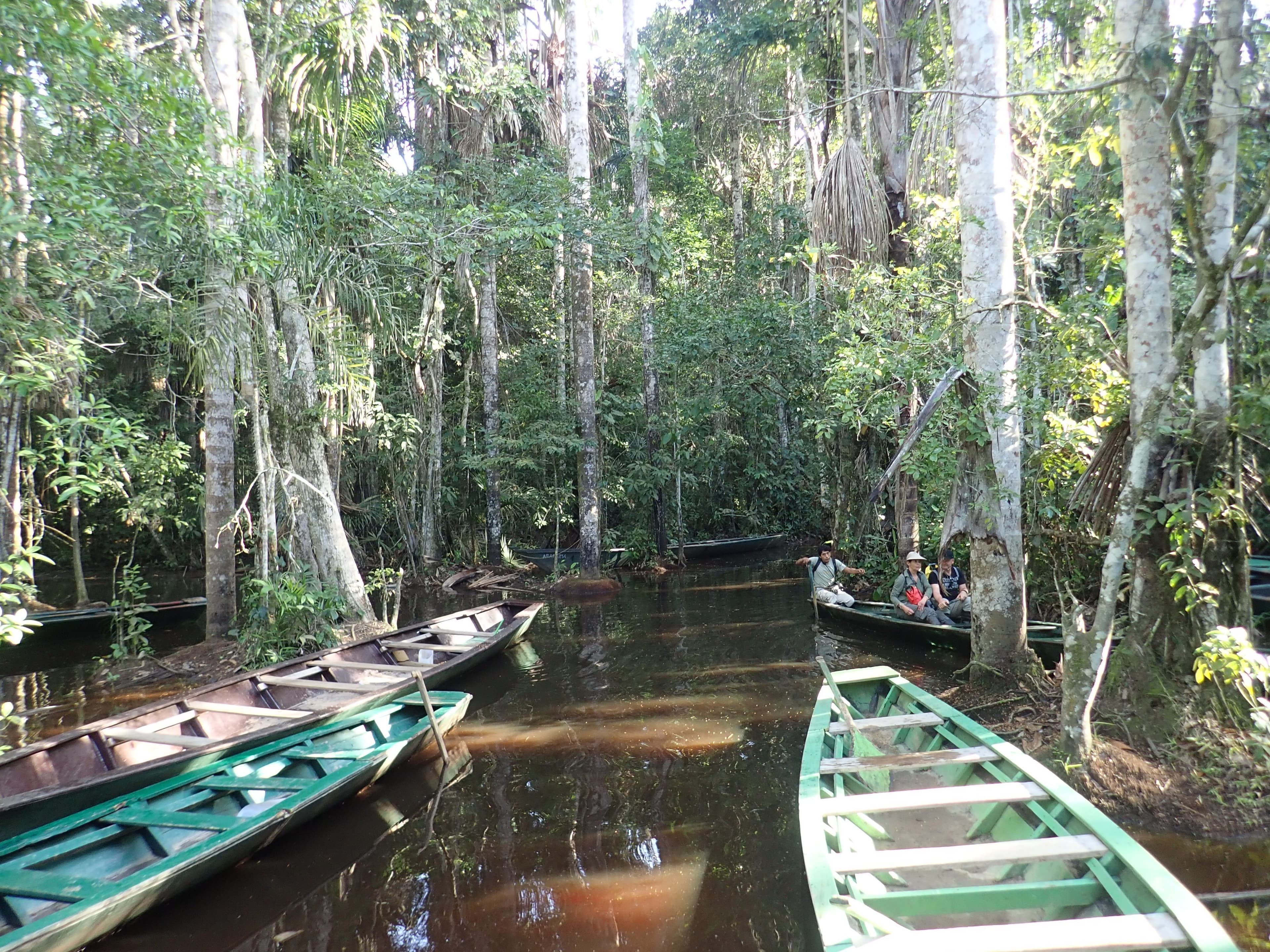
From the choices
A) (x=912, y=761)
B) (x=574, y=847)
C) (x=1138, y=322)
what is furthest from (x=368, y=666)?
(x=1138, y=322)

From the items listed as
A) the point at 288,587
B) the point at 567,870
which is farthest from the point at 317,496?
the point at 567,870

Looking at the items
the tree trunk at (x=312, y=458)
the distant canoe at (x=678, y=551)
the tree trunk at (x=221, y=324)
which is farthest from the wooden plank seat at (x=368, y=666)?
the distant canoe at (x=678, y=551)

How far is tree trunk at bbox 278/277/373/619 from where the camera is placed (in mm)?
10203

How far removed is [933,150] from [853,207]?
1.75 meters

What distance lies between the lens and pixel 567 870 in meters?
4.81

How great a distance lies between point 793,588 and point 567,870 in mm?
10694

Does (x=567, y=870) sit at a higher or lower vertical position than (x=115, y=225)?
lower

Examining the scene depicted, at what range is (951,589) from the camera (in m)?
10.0

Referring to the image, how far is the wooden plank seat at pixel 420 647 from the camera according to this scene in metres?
9.12

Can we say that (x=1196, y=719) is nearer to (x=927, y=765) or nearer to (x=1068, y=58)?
(x=927, y=765)

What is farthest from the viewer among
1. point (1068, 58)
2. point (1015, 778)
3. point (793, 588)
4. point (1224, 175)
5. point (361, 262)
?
Result: point (793, 588)

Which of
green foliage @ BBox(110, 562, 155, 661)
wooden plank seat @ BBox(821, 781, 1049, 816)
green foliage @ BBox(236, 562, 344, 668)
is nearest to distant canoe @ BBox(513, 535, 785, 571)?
green foliage @ BBox(236, 562, 344, 668)

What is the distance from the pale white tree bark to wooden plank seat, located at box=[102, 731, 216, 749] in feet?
20.5

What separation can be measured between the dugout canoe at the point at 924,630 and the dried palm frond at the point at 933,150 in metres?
4.57
